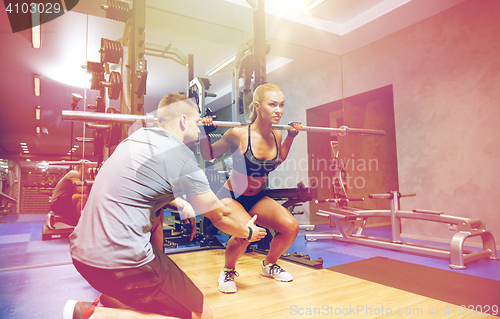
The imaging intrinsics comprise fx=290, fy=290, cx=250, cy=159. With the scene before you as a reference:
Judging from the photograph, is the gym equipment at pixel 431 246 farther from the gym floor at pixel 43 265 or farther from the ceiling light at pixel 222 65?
the ceiling light at pixel 222 65

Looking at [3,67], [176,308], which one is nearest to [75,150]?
[3,67]

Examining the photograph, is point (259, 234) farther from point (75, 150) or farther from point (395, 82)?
point (395, 82)

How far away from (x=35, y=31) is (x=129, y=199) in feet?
9.37

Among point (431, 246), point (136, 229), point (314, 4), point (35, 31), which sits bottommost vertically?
point (431, 246)

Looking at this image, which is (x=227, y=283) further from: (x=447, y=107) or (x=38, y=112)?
(x=447, y=107)

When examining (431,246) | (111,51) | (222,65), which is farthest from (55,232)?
(431,246)

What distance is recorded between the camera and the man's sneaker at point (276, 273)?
234 centimetres

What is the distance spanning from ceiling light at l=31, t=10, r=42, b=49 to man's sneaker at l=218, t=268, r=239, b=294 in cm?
289

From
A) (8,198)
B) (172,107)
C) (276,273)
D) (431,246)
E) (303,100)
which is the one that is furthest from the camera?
(303,100)

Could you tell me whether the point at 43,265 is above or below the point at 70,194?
below

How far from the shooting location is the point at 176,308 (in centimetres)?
127

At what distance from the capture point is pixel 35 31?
296 cm

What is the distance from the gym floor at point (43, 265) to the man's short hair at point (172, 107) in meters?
1.37

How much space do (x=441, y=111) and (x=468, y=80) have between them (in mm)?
481
